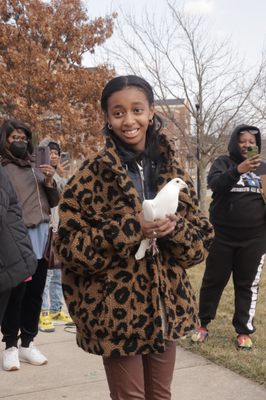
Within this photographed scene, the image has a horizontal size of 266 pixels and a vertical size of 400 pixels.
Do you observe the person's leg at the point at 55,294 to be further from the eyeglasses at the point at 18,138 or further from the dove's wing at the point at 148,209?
the dove's wing at the point at 148,209

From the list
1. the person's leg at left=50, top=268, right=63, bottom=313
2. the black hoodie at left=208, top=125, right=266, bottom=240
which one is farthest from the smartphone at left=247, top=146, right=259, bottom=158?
the person's leg at left=50, top=268, right=63, bottom=313

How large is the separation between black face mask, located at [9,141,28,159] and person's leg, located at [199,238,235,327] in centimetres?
190

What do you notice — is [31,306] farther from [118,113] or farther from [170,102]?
[170,102]

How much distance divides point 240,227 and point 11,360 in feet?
7.41

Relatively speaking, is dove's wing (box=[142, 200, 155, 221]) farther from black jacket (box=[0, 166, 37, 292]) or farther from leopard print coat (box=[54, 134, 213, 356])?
black jacket (box=[0, 166, 37, 292])

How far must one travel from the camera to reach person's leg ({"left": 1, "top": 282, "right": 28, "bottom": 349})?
4.10 meters

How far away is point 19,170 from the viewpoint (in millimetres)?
4418

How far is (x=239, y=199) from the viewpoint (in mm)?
4660

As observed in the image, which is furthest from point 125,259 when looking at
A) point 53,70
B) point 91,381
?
point 53,70

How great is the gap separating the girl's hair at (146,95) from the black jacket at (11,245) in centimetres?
93

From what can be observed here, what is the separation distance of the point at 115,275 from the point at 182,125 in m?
15.7

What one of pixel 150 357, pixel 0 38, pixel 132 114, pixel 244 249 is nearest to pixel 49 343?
pixel 244 249

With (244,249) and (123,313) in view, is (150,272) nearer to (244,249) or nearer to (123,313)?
(123,313)

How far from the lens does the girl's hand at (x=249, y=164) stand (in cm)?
435
